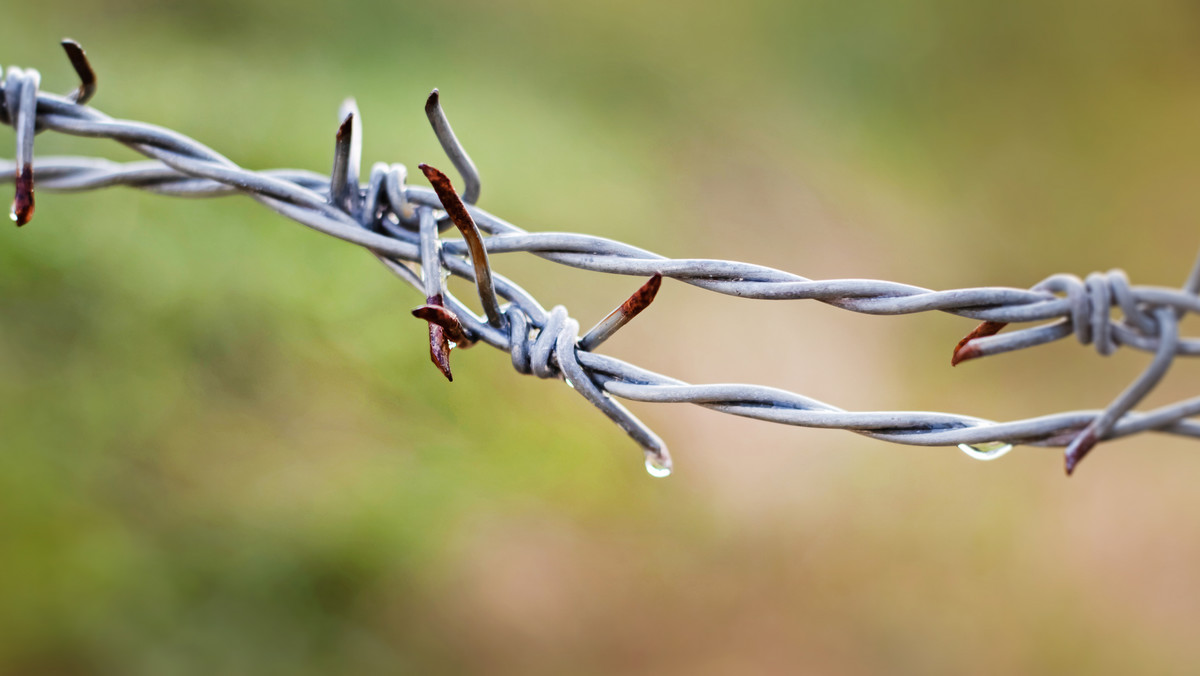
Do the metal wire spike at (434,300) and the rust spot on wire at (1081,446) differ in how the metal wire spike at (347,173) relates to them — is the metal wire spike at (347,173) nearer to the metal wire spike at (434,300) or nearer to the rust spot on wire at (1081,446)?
the metal wire spike at (434,300)

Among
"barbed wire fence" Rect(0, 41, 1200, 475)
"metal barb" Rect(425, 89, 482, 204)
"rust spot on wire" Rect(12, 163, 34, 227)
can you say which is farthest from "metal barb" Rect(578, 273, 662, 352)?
"rust spot on wire" Rect(12, 163, 34, 227)

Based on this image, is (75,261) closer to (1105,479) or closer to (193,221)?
(193,221)

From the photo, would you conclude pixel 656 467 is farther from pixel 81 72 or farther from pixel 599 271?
pixel 81 72

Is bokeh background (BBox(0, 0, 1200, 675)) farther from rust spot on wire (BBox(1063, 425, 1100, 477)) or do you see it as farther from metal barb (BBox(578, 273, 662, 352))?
rust spot on wire (BBox(1063, 425, 1100, 477))

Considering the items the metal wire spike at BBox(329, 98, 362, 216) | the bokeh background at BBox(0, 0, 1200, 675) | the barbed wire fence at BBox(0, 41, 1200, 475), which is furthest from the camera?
the bokeh background at BBox(0, 0, 1200, 675)

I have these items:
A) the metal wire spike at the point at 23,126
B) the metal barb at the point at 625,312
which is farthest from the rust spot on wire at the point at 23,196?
the metal barb at the point at 625,312

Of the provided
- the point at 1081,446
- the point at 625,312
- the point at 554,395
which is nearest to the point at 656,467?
the point at 625,312

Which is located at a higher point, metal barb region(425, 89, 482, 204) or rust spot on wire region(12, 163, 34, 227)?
metal barb region(425, 89, 482, 204)
